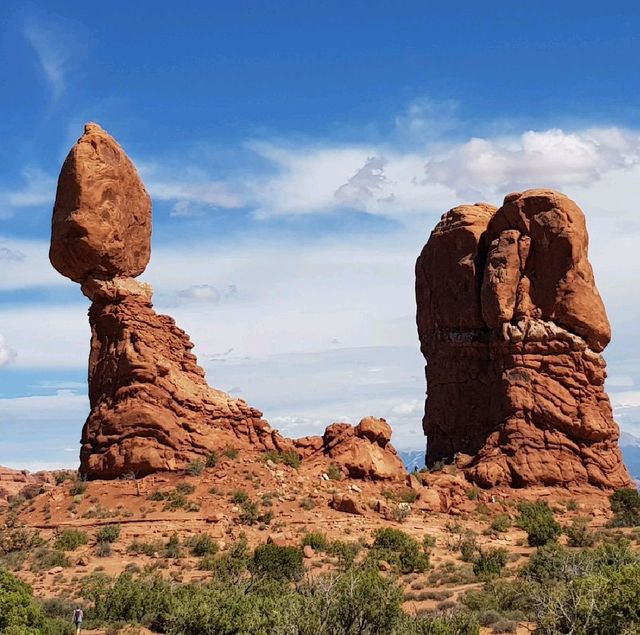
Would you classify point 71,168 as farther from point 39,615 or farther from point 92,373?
point 39,615

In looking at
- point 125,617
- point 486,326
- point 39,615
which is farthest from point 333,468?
point 39,615

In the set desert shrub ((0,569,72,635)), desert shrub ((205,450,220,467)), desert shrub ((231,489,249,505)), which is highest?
desert shrub ((205,450,220,467))

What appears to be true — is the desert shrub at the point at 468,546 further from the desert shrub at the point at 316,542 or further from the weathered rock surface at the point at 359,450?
the weathered rock surface at the point at 359,450

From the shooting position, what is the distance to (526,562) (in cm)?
2944

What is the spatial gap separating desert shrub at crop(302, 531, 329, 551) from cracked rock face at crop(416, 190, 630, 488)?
1008 centimetres

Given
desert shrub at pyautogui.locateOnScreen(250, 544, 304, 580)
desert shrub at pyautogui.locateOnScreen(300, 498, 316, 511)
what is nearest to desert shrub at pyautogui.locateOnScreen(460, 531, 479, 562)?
desert shrub at pyautogui.locateOnScreen(300, 498, 316, 511)

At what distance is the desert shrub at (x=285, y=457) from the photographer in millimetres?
36812

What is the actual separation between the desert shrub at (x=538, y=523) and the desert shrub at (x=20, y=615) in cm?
1761

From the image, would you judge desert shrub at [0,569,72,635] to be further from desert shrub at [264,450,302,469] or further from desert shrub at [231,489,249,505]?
desert shrub at [264,450,302,469]

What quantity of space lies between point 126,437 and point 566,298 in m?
20.0

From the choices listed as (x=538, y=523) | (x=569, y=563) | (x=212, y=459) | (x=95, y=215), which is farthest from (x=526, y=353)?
(x=95, y=215)

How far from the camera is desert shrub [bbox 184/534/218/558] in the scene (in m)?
29.9

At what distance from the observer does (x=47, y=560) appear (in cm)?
2923

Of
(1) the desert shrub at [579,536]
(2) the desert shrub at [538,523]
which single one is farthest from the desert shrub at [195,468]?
(1) the desert shrub at [579,536]
